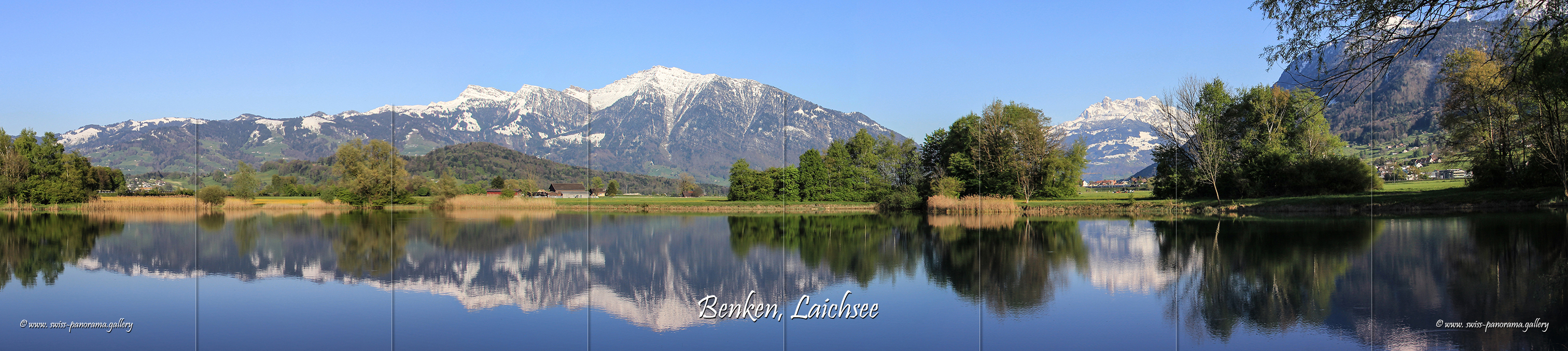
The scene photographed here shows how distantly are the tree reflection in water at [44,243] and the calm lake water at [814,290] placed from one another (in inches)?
5.9

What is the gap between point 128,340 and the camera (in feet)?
25.8

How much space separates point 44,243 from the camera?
63.1ft

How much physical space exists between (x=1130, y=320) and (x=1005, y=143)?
37.8 meters

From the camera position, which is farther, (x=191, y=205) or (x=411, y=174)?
(x=411, y=174)

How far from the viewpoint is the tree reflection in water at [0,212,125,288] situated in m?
13.2

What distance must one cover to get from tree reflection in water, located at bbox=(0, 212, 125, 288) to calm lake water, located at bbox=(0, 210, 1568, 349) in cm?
15

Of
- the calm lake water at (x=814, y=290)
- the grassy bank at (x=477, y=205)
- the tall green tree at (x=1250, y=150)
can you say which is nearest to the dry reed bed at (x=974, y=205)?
the grassy bank at (x=477, y=205)

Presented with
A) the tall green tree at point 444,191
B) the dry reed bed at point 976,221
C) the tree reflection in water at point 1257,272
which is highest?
the tall green tree at point 444,191

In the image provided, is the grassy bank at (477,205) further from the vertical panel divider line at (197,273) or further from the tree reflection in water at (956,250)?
the vertical panel divider line at (197,273)

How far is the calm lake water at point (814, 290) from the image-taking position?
7641 millimetres

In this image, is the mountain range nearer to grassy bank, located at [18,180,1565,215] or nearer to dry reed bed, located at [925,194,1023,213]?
grassy bank, located at [18,180,1565,215]

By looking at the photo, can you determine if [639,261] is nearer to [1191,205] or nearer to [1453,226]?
[1453,226]

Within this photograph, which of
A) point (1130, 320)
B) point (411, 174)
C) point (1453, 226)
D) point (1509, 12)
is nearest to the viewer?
point (1130, 320)

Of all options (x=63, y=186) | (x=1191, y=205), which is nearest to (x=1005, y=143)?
(x=1191, y=205)
